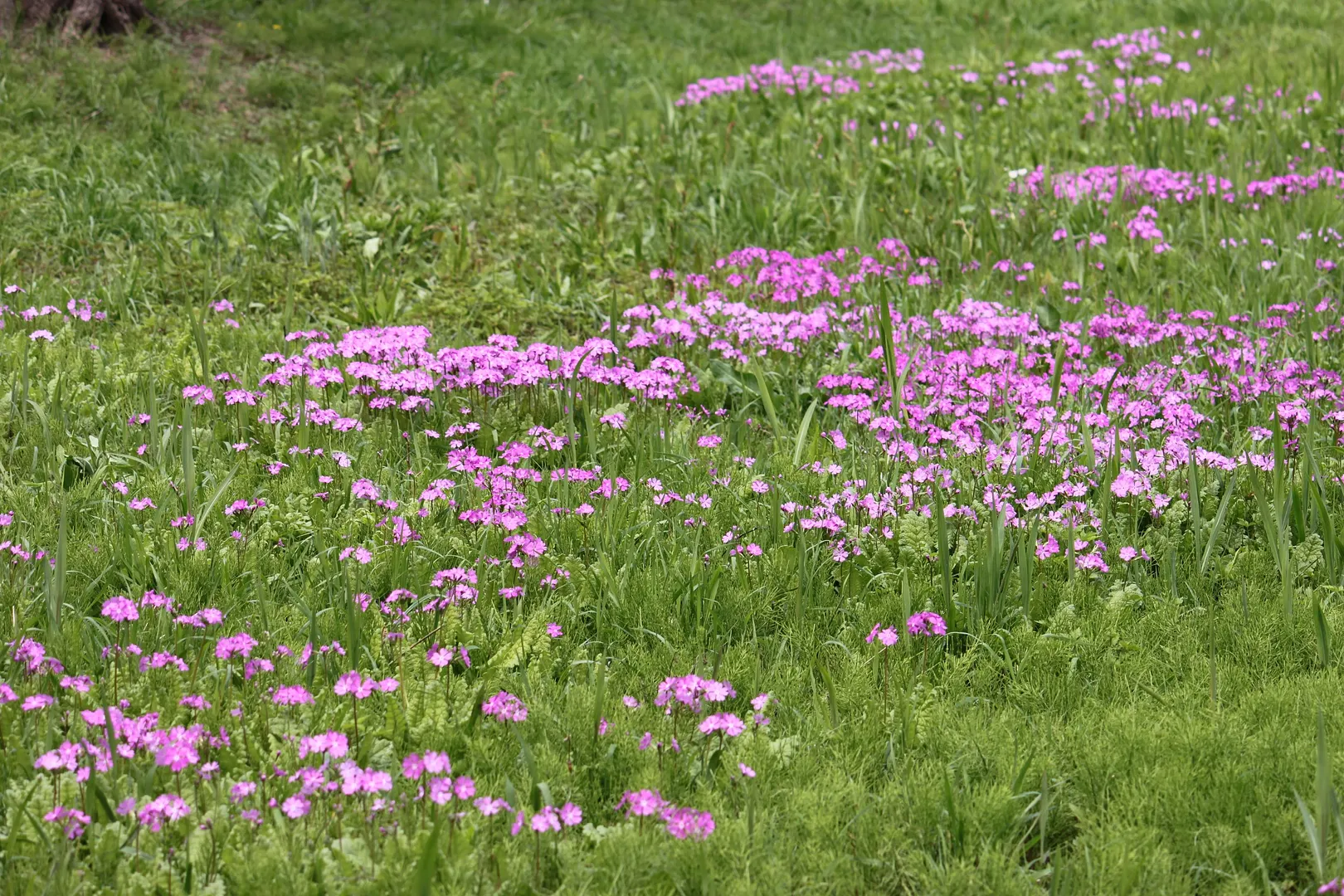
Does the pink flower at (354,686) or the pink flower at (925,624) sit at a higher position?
the pink flower at (354,686)

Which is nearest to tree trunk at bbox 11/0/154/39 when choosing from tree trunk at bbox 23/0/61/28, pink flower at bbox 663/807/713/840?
tree trunk at bbox 23/0/61/28

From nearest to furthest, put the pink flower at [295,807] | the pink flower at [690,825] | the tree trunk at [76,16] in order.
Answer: the pink flower at [295,807] < the pink flower at [690,825] < the tree trunk at [76,16]

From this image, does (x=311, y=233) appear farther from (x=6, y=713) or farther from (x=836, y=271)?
(x=6, y=713)

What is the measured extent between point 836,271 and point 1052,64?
4.89 metres

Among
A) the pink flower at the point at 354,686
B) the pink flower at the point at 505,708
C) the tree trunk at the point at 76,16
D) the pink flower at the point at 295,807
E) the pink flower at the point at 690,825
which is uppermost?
the tree trunk at the point at 76,16

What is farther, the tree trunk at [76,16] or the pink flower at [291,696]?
the tree trunk at [76,16]

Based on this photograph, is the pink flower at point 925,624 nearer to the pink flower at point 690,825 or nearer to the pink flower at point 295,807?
the pink flower at point 690,825

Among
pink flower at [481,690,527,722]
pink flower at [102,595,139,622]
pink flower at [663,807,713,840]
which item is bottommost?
pink flower at [663,807,713,840]

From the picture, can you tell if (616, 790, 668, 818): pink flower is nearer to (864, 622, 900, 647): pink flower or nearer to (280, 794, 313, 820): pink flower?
(280, 794, 313, 820): pink flower

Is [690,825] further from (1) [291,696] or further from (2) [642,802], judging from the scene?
(1) [291,696]

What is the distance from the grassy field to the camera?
2.69 meters

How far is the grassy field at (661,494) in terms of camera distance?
8.81 feet

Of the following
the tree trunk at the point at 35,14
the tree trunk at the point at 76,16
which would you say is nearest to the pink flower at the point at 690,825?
the tree trunk at the point at 76,16

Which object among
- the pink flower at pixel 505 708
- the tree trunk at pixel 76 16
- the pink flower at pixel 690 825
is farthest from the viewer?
the tree trunk at pixel 76 16
